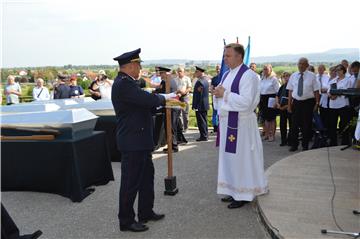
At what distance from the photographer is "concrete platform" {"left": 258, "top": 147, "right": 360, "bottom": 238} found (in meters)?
4.21

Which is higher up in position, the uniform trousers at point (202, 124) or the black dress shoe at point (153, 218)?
the uniform trousers at point (202, 124)

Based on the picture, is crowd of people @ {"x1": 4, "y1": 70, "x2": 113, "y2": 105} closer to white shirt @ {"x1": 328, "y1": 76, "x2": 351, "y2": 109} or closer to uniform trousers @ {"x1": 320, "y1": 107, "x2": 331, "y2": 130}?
uniform trousers @ {"x1": 320, "y1": 107, "x2": 331, "y2": 130}

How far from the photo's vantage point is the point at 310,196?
5160 mm

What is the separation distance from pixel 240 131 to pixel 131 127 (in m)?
1.48

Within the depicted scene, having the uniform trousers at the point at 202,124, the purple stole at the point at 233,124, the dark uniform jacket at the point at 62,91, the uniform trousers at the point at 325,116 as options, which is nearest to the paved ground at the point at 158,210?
the purple stole at the point at 233,124

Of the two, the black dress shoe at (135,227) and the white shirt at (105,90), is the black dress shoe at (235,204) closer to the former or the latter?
the black dress shoe at (135,227)

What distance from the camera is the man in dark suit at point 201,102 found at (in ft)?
33.9

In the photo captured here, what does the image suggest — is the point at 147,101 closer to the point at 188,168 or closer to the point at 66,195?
the point at 66,195

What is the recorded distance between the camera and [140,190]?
15.3ft

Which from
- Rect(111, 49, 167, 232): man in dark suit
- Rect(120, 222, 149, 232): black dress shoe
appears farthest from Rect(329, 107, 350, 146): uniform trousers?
Rect(120, 222, 149, 232): black dress shoe

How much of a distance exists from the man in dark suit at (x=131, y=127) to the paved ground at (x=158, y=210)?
39 centimetres

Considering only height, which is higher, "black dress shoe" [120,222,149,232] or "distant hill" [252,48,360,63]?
"distant hill" [252,48,360,63]

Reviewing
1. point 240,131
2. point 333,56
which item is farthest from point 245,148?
point 333,56

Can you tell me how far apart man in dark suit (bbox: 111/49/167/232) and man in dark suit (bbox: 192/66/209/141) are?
5.85m
